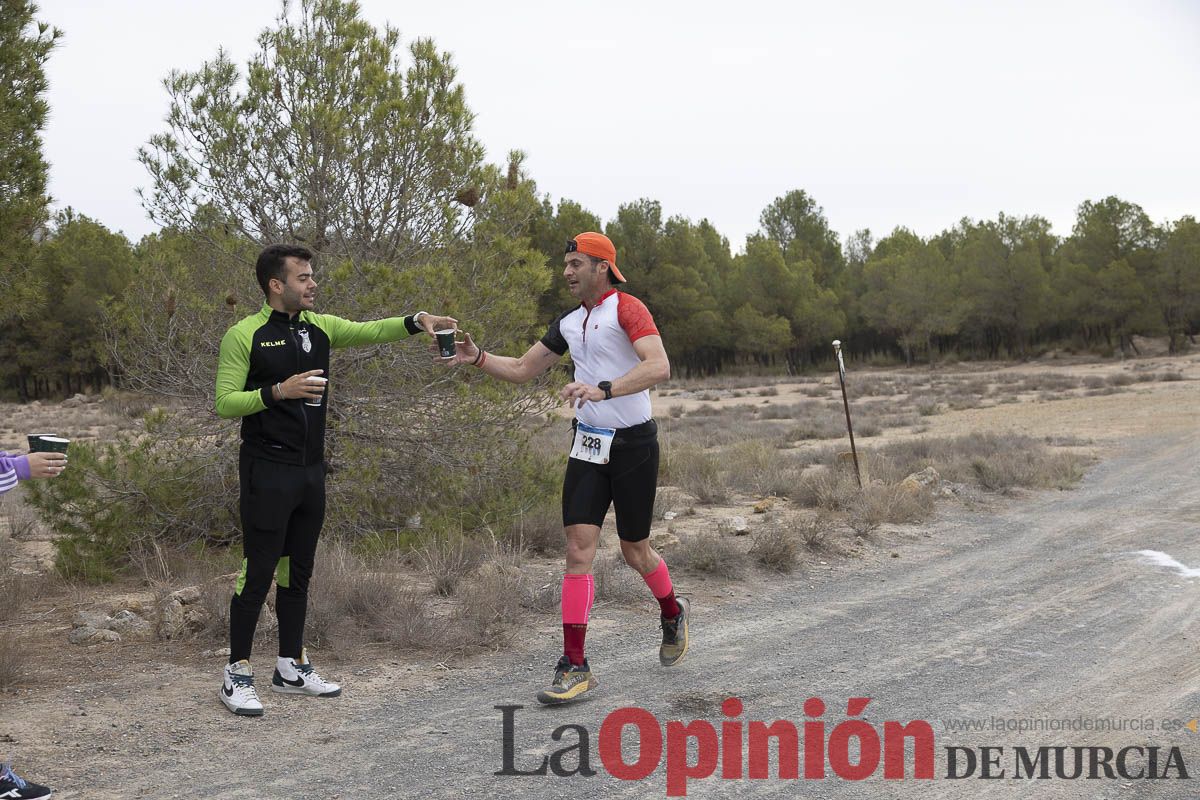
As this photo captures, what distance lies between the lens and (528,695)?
483 cm

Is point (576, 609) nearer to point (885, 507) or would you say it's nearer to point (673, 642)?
point (673, 642)

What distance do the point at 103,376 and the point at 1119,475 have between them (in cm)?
4675

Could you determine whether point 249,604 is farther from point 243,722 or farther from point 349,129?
point 349,129

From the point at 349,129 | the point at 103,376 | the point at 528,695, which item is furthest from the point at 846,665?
Result: the point at 103,376

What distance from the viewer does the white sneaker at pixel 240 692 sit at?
4480 millimetres

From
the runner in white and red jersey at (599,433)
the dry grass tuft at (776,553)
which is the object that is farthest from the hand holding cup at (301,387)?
the dry grass tuft at (776,553)

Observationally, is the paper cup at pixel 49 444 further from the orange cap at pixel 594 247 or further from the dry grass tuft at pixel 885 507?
the dry grass tuft at pixel 885 507

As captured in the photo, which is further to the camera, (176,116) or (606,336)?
(176,116)

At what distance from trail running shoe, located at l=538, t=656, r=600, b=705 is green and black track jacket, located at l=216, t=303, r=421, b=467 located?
5.06 ft

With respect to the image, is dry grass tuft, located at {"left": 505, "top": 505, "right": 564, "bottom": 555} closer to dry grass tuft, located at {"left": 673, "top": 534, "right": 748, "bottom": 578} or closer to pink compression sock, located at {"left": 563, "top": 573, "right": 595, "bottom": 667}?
dry grass tuft, located at {"left": 673, "top": 534, "right": 748, "bottom": 578}

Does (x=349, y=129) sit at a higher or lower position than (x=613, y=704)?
higher

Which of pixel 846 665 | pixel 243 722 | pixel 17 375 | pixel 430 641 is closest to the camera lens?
pixel 243 722

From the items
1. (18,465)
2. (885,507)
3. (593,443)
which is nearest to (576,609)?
(593,443)

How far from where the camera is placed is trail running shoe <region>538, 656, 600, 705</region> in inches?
181
